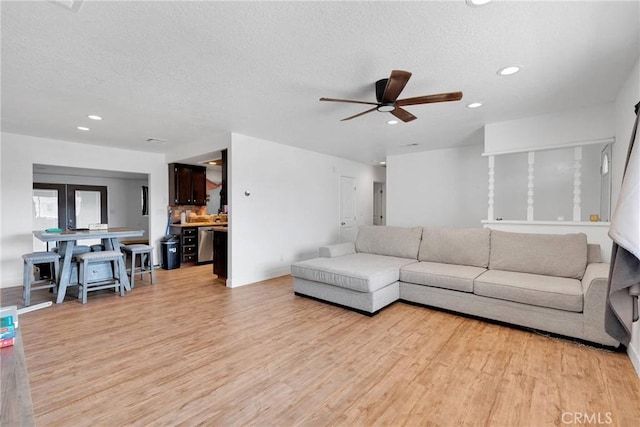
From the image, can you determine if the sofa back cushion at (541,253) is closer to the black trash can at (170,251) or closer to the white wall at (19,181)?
the black trash can at (170,251)

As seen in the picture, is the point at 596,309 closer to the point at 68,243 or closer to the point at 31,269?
the point at 68,243

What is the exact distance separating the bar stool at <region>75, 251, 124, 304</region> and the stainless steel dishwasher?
2.03 metres

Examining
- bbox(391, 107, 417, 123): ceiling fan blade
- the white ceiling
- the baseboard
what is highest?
the white ceiling

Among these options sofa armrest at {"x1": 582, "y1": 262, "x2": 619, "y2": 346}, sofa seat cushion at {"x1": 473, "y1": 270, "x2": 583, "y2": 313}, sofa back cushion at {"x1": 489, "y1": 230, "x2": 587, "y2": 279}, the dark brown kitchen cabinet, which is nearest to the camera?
sofa armrest at {"x1": 582, "y1": 262, "x2": 619, "y2": 346}

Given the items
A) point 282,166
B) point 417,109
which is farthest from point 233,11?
point 282,166

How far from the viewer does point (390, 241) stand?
469 cm

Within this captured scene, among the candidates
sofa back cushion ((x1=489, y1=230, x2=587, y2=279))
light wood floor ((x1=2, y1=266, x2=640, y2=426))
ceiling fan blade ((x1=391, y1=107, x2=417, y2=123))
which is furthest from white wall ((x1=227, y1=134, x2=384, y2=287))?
sofa back cushion ((x1=489, y1=230, x2=587, y2=279))

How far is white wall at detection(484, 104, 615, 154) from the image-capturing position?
3.42 metres

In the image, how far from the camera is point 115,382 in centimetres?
211

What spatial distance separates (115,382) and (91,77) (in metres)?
2.59

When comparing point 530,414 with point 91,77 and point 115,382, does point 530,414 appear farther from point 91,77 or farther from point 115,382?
point 91,77

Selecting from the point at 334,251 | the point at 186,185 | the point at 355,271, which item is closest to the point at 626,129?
the point at 355,271

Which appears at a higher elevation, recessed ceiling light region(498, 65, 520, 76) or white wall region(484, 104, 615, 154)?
recessed ceiling light region(498, 65, 520, 76)

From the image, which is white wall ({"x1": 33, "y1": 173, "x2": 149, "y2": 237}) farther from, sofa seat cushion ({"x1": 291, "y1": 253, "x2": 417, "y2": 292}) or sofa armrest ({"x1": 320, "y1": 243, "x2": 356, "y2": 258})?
sofa seat cushion ({"x1": 291, "y1": 253, "x2": 417, "y2": 292})
